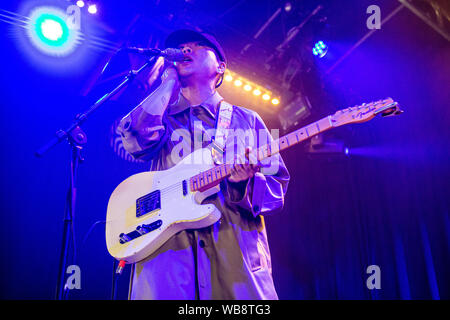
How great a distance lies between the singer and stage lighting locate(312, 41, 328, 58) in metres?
1.94

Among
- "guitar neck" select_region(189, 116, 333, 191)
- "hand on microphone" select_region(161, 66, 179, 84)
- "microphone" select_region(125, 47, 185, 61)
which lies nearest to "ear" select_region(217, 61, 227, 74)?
"hand on microphone" select_region(161, 66, 179, 84)

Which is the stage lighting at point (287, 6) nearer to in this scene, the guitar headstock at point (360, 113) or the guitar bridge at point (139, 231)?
the guitar headstock at point (360, 113)

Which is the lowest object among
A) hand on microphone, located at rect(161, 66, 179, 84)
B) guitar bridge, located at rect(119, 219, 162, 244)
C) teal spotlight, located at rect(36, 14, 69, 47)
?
guitar bridge, located at rect(119, 219, 162, 244)

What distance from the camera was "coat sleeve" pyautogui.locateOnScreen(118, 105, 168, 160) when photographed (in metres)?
2.33

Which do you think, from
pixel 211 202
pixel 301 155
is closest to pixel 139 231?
pixel 211 202

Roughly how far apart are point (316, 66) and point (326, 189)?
1.71 m

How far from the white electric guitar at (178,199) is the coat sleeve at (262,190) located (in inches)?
4.5

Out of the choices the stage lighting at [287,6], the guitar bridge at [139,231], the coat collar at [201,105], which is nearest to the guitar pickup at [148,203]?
the guitar bridge at [139,231]

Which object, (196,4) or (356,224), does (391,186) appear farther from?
(196,4)

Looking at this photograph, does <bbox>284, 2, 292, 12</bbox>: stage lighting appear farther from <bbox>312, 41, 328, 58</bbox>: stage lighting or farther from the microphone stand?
the microphone stand

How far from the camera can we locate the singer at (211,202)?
192cm

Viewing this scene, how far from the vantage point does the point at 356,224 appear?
4387 mm

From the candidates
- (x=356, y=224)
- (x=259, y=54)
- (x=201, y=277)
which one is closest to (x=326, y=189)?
(x=356, y=224)

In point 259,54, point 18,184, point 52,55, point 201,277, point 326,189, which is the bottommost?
point 201,277
